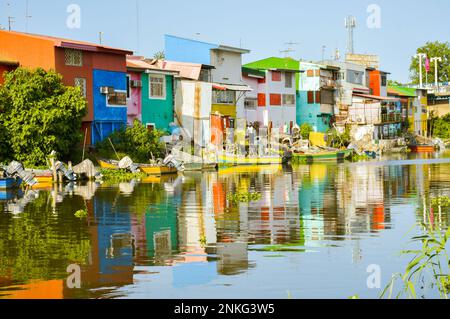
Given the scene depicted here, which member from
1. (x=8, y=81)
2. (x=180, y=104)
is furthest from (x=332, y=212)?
(x=180, y=104)

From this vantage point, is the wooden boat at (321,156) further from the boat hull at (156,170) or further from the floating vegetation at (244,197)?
the floating vegetation at (244,197)

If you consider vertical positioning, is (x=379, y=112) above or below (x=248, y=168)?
above

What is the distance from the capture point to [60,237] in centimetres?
2017

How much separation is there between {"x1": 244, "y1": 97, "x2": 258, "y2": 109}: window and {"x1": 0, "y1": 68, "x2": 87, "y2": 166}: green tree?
29093 millimetres

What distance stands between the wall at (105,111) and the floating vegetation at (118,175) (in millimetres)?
4511

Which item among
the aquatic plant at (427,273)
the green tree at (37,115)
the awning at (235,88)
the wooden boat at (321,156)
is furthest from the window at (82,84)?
the aquatic plant at (427,273)

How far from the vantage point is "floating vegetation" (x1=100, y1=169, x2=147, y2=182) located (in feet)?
141

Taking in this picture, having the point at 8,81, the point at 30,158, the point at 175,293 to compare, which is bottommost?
the point at 175,293

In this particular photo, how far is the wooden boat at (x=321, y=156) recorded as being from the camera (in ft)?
215

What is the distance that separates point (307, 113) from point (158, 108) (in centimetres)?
2782

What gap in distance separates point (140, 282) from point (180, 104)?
148 feet

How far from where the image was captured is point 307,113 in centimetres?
8169

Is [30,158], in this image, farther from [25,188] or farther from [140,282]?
[140,282]
